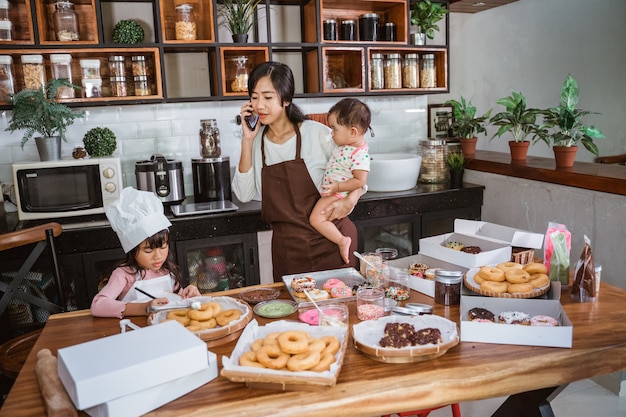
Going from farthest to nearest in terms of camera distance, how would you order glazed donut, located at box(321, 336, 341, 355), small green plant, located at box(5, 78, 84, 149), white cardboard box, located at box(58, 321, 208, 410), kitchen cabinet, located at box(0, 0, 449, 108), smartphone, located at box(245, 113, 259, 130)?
kitchen cabinet, located at box(0, 0, 449, 108)
small green plant, located at box(5, 78, 84, 149)
smartphone, located at box(245, 113, 259, 130)
glazed donut, located at box(321, 336, 341, 355)
white cardboard box, located at box(58, 321, 208, 410)

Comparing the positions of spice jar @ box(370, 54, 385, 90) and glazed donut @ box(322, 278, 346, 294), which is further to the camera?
spice jar @ box(370, 54, 385, 90)

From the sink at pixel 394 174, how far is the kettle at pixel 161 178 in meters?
1.31

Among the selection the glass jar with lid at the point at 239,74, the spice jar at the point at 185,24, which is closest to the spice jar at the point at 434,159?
the glass jar with lid at the point at 239,74

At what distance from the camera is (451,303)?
1.88 m

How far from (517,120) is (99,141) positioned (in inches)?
109

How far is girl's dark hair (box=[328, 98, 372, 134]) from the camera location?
9.04 feet

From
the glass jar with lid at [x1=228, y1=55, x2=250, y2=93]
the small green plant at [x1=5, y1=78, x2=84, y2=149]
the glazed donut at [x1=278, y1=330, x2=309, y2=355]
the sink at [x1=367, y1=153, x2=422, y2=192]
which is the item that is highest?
the glass jar with lid at [x1=228, y1=55, x2=250, y2=93]

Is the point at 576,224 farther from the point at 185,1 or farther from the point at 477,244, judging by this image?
the point at 185,1

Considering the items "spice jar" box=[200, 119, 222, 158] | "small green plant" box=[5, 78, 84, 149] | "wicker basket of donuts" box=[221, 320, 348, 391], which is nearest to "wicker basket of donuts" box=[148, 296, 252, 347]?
"wicker basket of donuts" box=[221, 320, 348, 391]

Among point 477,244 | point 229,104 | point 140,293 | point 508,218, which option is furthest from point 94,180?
point 508,218

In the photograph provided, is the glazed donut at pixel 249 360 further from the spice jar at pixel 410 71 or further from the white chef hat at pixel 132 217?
the spice jar at pixel 410 71

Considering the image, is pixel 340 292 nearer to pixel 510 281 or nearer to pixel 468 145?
pixel 510 281

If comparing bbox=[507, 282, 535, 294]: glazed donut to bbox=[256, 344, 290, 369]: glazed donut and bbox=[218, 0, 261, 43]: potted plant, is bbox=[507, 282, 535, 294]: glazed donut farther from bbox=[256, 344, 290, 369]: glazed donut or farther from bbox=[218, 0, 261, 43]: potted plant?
bbox=[218, 0, 261, 43]: potted plant

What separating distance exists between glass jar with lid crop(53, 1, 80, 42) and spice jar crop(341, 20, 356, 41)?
178 centimetres
